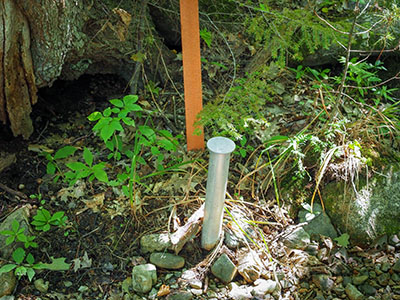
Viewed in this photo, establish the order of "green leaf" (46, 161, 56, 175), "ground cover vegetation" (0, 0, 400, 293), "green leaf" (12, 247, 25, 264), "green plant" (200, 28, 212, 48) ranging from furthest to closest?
"green plant" (200, 28, 212, 48), "green leaf" (46, 161, 56, 175), "ground cover vegetation" (0, 0, 400, 293), "green leaf" (12, 247, 25, 264)

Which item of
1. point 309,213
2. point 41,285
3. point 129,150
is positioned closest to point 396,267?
point 309,213

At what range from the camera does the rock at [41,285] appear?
8.49 feet

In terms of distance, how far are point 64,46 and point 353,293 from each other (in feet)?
9.01

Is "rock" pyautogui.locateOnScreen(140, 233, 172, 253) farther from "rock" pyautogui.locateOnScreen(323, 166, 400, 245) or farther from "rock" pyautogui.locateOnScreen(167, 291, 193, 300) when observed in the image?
"rock" pyautogui.locateOnScreen(323, 166, 400, 245)

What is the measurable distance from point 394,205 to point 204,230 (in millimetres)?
1498

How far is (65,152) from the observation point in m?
3.17

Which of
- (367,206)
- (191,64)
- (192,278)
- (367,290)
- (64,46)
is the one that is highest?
(64,46)

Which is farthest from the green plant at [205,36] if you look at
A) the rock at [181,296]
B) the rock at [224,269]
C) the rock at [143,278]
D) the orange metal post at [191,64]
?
the rock at [181,296]

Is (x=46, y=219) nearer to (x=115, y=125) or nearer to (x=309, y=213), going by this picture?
(x=115, y=125)

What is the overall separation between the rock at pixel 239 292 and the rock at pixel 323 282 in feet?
1.56

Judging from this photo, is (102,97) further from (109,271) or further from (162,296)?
(162,296)

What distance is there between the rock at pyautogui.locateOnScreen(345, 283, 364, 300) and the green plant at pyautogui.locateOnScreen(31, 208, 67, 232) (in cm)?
205

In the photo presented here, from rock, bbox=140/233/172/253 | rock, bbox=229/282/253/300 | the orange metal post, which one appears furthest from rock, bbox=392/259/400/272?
the orange metal post

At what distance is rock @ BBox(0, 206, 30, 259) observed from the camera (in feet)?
8.85
